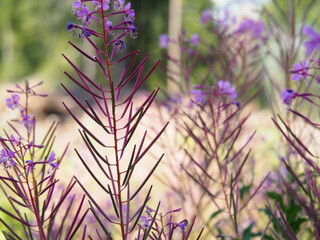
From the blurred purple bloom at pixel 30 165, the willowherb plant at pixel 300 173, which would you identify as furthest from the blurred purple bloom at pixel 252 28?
the blurred purple bloom at pixel 30 165

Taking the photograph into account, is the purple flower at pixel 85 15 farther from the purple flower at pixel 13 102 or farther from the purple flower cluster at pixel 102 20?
the purple flower at pixel 13 102

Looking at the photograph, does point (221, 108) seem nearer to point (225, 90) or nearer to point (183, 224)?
point (225, 90)

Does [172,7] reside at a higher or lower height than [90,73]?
lower

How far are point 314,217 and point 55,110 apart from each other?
32.5 feet

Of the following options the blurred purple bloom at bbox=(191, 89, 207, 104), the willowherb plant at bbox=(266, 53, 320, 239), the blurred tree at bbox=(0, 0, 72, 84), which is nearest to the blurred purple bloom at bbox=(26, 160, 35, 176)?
the willowherb plant at bbox=(266, 53, 320, 239)

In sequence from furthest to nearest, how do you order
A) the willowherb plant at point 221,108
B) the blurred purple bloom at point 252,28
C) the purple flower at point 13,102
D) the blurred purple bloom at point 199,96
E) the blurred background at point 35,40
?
the blurred background at point 35,40 < the blurred purple bloom at point 252,28 < the willowherb plant at point 221,108 < the blurred purple bloom at point 199,96 < the purple flower at point 13,102

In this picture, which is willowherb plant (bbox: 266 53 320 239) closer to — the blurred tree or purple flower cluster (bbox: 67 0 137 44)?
purple flower cluster (bbox: 67 0 137 44)

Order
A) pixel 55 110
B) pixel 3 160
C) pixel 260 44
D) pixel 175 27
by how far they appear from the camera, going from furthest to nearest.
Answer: pixel 175 27
pixel 55 110
pixel 260 44
pixel 3 160

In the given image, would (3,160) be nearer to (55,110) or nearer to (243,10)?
(243,10)

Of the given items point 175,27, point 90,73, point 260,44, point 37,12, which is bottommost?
point 260,44

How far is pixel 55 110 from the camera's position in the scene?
1040 centimetres

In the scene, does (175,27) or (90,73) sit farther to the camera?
(90,73)

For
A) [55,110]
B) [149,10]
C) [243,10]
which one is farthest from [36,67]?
[243,10]

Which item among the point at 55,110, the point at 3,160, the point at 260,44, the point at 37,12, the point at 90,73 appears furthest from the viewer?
the point at 37,12
